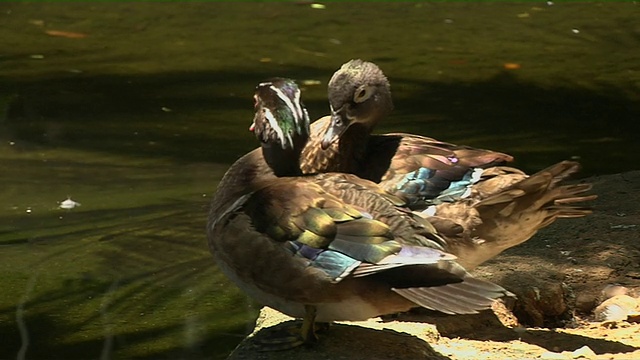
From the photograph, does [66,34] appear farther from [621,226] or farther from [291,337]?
[291,337]

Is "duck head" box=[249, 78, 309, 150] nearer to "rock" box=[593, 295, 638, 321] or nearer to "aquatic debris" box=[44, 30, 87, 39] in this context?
"rock" box=[593, 295, 638, 321]

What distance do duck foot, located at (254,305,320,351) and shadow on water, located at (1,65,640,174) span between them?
340cm

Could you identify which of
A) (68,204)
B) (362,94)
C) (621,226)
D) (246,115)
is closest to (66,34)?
(246,115)

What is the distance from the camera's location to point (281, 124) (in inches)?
175

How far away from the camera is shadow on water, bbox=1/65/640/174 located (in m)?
7.94

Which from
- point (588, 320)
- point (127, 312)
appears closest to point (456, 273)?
point (588, 320)

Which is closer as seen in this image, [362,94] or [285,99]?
[285,99]

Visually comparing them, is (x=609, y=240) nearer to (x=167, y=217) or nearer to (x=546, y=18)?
(x=167, y=217)

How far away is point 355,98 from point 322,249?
4.38 ft

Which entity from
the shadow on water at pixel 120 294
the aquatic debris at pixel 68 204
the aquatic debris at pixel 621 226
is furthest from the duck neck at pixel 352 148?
the aquatic debris at pixel 68 204

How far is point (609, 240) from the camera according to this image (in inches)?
215

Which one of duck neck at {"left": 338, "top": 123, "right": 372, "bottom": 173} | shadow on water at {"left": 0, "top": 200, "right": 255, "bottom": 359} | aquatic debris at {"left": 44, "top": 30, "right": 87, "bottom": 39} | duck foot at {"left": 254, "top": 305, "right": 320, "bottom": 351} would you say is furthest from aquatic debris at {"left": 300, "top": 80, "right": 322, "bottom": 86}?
duck foot at {"left": 254, "top": 305, "right": 320, "bottom": 351}

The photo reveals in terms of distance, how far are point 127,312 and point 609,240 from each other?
2231 millimetres

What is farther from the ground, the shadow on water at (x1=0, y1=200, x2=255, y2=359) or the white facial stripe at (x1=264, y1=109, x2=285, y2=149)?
the white facial stripe at (x1=264, y1=109, x2=285, y2=149)
